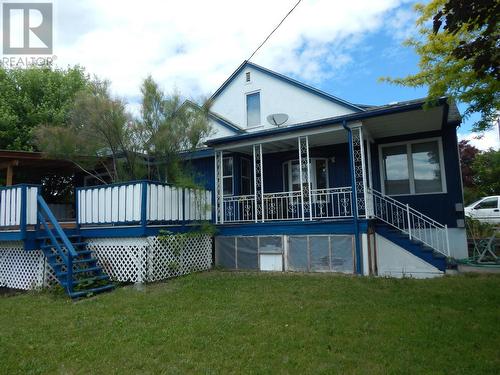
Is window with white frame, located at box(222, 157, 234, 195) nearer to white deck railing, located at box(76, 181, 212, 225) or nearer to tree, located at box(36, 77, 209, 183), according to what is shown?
tree, located at box(36, 77, 209, 183)

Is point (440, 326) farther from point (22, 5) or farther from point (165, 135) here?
point (22, 5)

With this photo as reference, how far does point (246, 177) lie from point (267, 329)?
844 cm

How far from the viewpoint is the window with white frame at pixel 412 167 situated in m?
10.6

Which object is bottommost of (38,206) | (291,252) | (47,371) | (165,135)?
(47,371)

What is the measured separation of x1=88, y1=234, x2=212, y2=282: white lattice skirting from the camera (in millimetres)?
8523

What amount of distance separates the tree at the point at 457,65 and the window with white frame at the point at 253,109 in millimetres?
6983

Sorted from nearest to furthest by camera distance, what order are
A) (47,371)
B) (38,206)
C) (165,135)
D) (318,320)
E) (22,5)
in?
(47,371) < (318,320) < (38,206) < (165,135) < (22,5)

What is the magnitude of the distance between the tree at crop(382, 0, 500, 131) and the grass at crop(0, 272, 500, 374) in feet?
10.6

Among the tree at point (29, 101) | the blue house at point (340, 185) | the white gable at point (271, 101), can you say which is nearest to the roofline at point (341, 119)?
the blue house at point (340, 185)

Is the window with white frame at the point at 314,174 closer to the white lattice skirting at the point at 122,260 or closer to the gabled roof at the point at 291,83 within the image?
the gabled roof at the point at 291,83

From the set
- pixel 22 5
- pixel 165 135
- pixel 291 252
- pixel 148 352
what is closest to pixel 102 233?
pixel 165 135

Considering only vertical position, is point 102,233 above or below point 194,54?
below

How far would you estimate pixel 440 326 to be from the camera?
470 cm

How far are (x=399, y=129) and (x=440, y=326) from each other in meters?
6.91
